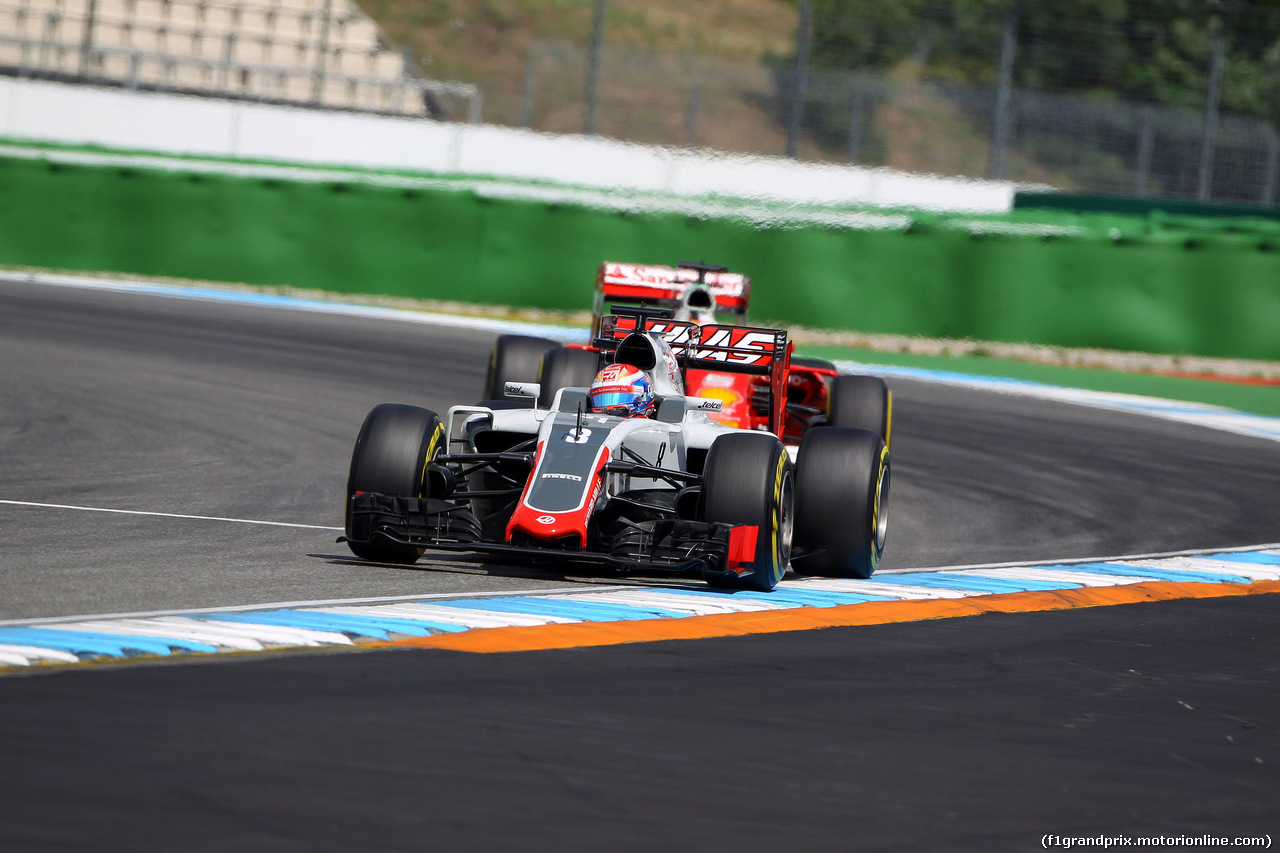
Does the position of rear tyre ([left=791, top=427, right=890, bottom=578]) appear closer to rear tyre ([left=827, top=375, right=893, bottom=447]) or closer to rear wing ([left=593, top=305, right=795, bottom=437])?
rear wing ([left=593, top=305, right=795, bottom=437])

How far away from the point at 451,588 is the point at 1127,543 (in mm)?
4649

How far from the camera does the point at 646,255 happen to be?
21.2 m

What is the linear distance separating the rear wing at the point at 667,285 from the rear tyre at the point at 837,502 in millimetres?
4238

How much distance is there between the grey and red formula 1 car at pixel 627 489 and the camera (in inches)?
301

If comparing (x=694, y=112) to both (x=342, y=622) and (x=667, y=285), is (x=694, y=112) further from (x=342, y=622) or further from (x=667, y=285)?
(x=342, y=622)

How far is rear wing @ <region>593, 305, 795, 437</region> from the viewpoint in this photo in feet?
31.5

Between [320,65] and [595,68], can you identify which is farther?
[320,65]

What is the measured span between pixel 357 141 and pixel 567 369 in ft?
54.8

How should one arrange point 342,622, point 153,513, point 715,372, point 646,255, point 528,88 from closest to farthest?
point 342,622 → point 153,513 → point 715,372 → point 646,255 → point 528,88

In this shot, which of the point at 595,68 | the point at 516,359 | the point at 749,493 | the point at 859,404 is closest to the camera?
the point at 749,493

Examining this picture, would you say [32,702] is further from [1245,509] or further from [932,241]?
[932,241]

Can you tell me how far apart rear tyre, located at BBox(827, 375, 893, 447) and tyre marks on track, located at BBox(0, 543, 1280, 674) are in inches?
80.1

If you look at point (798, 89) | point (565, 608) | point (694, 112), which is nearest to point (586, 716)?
point (565, 608)

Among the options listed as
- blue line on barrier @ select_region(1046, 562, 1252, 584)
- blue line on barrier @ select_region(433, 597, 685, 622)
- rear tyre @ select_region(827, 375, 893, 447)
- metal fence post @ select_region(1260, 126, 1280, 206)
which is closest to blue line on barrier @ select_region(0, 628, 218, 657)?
blue line on barrier @ select_region(433, 597, 685, 622)
